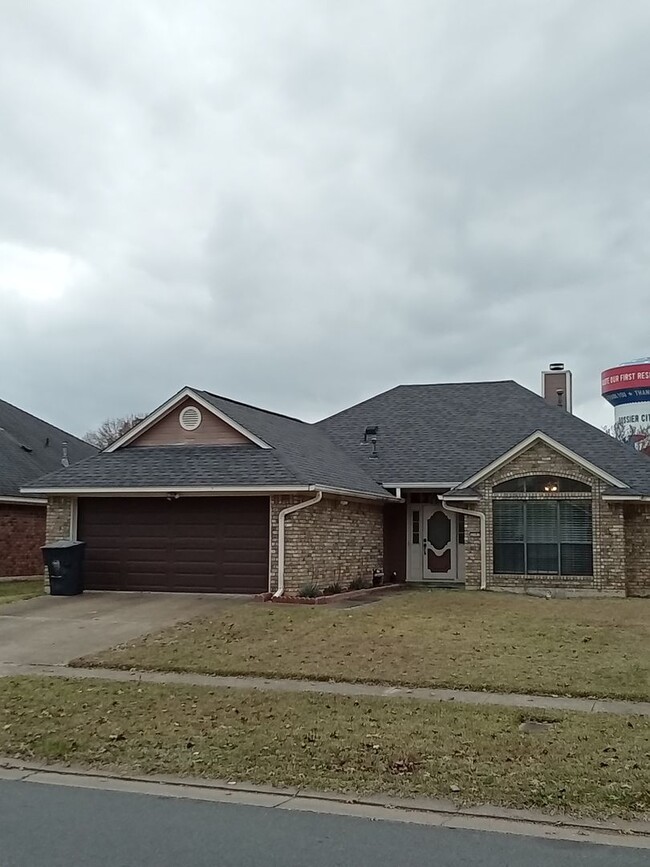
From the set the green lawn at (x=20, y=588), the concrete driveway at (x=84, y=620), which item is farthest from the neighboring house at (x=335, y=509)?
the green lawn at (x=20, y=588)

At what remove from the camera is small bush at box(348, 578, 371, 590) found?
20905 mm

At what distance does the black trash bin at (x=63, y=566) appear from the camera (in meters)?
18.8

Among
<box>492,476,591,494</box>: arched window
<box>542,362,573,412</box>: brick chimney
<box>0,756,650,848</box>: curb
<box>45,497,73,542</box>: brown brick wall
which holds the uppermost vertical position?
<box>542,362,573,412</box>: brick chimney

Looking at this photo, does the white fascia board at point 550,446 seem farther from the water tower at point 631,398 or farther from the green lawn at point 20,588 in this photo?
the water tower at point 631,398

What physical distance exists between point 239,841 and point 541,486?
53.4ft

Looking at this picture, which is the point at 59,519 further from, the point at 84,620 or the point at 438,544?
the point at 438,544

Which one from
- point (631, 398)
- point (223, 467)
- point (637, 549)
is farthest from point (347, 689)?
point (631, 398)

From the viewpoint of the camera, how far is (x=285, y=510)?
59.6ft

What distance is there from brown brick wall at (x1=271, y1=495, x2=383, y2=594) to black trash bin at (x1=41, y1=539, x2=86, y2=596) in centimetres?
426

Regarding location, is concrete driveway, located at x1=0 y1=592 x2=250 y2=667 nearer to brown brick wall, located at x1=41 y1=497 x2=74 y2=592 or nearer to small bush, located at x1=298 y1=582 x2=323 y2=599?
small bush, located at x1=298 y1=582 x2=323 y2=599

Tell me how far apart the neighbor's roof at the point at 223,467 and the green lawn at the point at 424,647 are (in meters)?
2.93

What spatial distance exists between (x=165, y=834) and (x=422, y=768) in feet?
7.14

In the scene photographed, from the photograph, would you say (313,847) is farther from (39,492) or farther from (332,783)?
(39,492)

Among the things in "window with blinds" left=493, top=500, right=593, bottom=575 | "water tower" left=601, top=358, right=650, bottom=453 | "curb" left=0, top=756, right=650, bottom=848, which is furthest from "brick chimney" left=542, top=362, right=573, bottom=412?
"water tower" left=601, top=358, right=650, bottom=453
